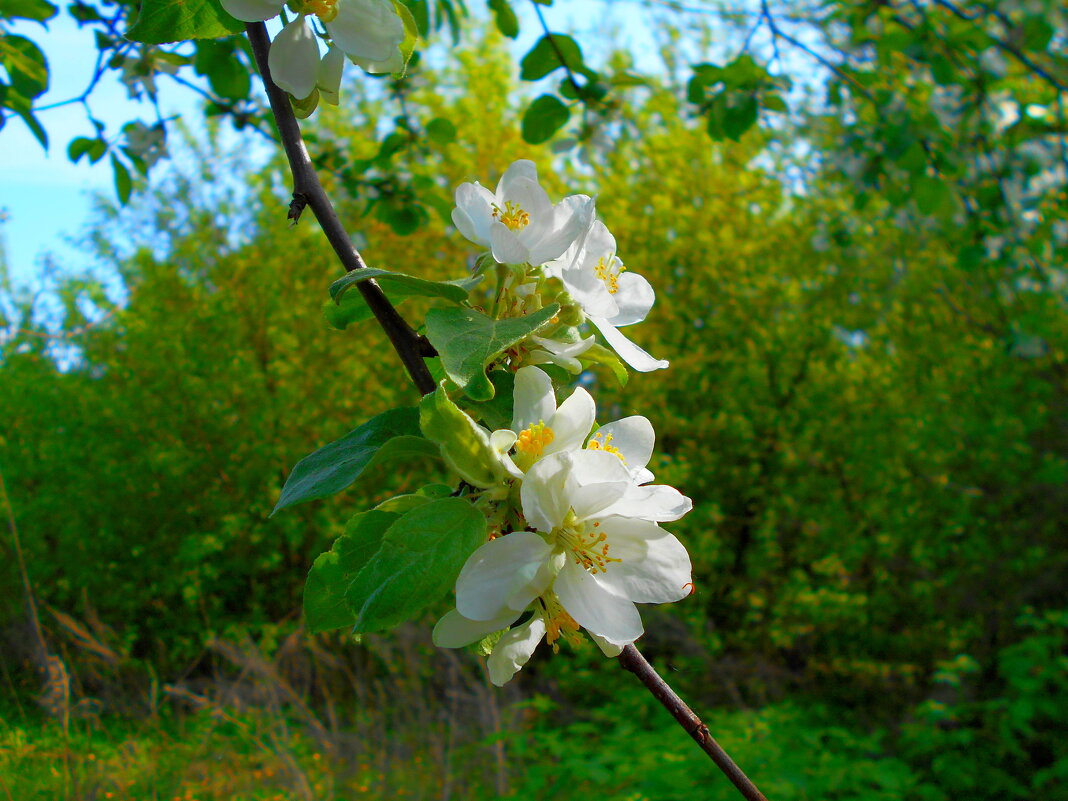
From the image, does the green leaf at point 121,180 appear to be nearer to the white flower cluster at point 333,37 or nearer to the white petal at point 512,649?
the white flower cluster at point 333,37

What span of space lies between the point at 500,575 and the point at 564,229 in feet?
0.89

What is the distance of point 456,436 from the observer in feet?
1.70

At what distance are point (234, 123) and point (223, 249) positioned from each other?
4374mm

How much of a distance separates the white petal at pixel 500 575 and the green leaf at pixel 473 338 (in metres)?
0.09

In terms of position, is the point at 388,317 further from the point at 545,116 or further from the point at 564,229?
the point at 545,116

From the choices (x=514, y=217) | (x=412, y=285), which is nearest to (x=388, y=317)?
(x=412, y=285)

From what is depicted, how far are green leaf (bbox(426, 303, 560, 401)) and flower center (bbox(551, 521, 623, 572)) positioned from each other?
0.10m

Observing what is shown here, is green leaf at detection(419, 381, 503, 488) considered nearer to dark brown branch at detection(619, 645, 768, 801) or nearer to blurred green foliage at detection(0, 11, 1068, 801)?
dark brown branch at detection(619, 645, 768, 801)

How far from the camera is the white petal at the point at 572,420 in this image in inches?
23.1

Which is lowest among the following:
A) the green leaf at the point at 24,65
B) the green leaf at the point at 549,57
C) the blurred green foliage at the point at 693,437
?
the blurred green foliage at the point at 693,437

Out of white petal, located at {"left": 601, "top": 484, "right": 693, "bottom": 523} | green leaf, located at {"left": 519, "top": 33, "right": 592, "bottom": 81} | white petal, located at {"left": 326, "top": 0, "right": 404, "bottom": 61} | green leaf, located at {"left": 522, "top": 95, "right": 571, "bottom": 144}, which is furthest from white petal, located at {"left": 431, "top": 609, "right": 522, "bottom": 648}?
green leaf, located at {"left": 519, "top": 33, "right": 592, "bottom": 81}

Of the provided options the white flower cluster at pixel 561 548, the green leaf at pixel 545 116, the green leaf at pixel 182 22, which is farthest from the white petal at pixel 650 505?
the green leaf at pixel 545 116

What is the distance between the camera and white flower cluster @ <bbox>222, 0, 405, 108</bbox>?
2.13 feet

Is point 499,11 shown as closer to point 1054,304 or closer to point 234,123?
point 234,123
